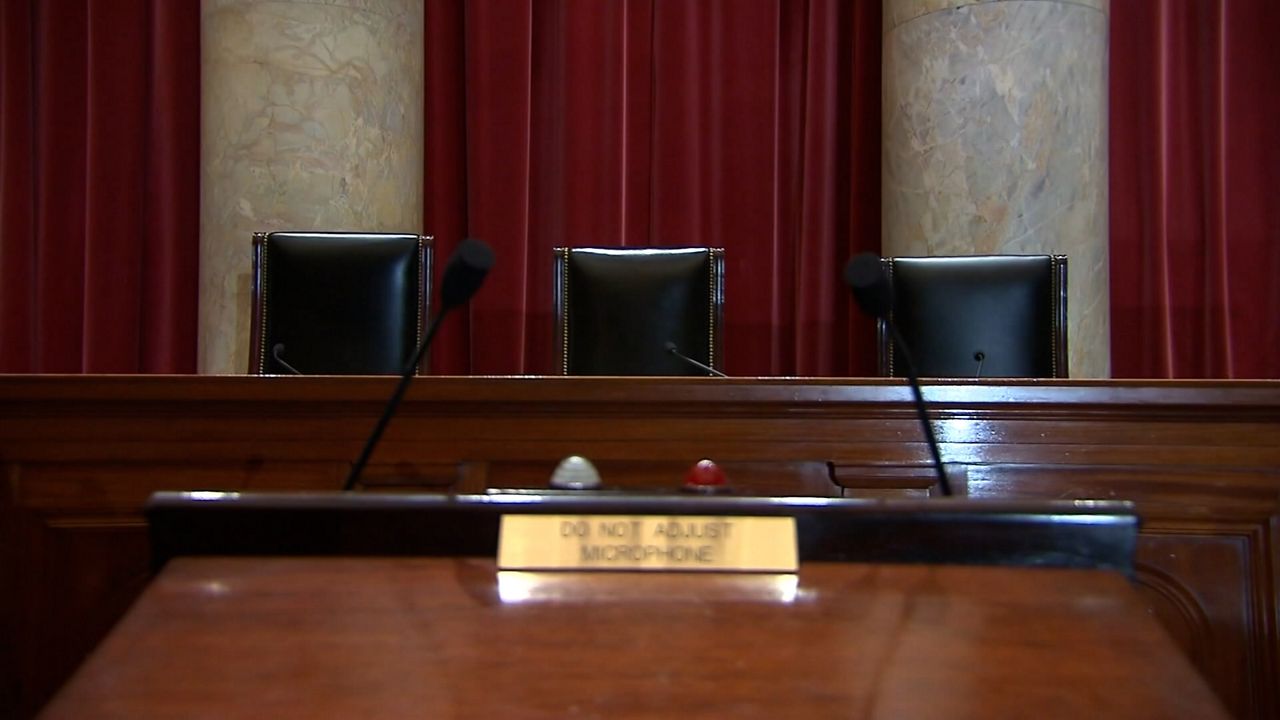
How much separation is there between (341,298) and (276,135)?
95cm

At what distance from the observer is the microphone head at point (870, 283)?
1.14 m

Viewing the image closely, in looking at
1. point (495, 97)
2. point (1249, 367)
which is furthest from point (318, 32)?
point (1249, 367)

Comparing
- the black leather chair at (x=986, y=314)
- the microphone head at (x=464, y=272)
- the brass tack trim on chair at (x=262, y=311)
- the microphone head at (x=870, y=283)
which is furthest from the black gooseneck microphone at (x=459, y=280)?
the black leather chair at (x=986, y=314)

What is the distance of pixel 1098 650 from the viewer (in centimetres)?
79

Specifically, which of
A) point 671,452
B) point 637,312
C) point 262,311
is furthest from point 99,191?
point 671,452

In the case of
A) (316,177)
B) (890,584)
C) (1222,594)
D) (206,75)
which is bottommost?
(1222,594)

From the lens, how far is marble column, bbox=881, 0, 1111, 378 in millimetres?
3322

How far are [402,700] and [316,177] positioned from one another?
9.59 ft

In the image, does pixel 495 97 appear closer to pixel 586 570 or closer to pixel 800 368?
pixel 800 368

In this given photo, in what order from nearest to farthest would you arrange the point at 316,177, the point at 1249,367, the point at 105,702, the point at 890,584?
the point at 105,702 < the point at 890,584 < the point at 316,177 < the point at 1249,367

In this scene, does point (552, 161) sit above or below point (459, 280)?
above

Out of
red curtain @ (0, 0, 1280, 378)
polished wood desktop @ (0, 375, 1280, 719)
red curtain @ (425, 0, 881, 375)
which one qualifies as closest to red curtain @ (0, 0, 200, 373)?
red curtain @ (0, 0, 1280, 378)

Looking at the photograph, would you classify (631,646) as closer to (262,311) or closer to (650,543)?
(650,543)

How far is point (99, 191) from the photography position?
4.02 meters
